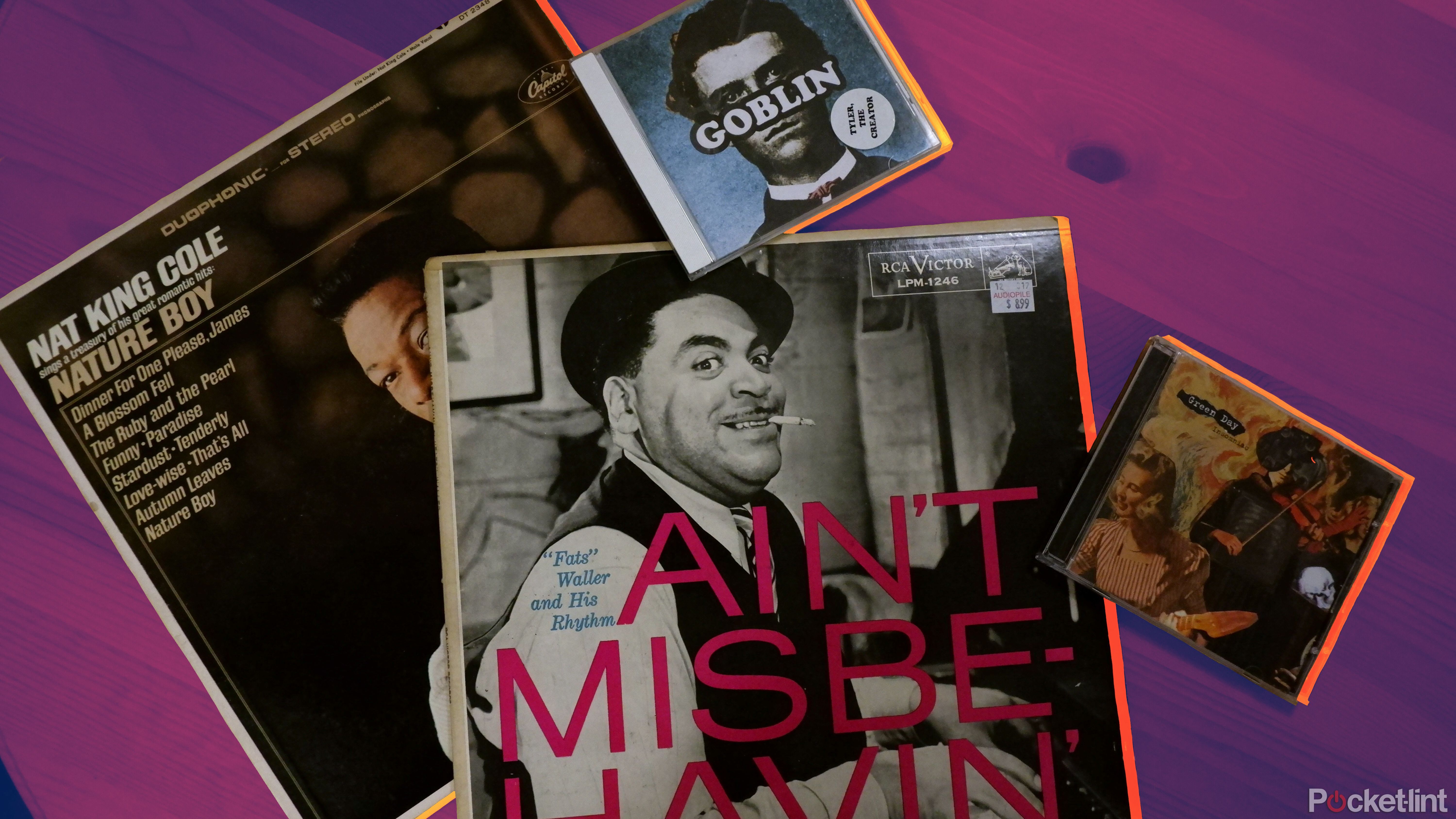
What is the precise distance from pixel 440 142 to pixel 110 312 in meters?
0.31

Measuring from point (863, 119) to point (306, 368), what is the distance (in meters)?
0.52

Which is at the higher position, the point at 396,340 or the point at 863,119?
the point at 863,119

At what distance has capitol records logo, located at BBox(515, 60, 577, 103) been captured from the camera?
30.9 inches

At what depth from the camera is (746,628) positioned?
2.49ft

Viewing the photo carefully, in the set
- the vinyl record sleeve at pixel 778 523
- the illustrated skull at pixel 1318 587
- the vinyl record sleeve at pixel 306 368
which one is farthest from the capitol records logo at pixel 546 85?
the illustrated skull at pixel 1318 587

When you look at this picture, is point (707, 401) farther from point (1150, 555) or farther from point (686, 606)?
point (1150, 555)

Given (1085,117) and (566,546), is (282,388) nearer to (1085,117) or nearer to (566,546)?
(566,546)

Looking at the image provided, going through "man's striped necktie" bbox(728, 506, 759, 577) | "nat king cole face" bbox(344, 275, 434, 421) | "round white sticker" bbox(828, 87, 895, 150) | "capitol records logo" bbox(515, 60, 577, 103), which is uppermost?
"capitol records logo" bbox(515, 60, 577, 103)

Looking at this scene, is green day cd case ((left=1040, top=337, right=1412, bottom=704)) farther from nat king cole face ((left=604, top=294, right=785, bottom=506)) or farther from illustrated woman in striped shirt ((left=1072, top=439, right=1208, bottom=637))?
nat king cole face ((left=604, top=294, right=785, bottom=506))

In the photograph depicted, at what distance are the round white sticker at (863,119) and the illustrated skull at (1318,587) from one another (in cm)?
51

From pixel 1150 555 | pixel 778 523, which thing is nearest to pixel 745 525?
pixel 778 523

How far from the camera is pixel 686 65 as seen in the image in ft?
2.53

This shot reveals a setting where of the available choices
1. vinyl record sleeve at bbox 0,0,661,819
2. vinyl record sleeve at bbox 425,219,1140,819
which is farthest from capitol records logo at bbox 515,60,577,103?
vinyl record sleeve at bbox 425,219,1140,819

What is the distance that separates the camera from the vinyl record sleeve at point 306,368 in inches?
29.9
